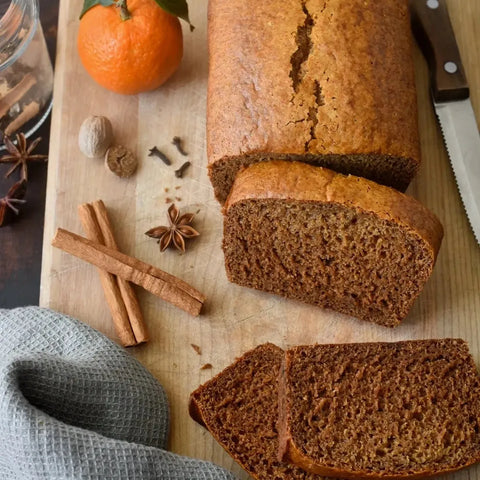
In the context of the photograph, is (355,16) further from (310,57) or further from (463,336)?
(463,336)

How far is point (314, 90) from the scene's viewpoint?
296 cm

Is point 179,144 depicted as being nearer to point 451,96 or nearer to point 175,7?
point 175,7

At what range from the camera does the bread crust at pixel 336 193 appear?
9.39 feet

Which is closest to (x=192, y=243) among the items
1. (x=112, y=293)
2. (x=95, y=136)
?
(x=112, y=293)

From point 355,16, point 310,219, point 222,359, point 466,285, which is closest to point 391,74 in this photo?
point 355,16

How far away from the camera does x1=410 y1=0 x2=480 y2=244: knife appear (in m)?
3.28

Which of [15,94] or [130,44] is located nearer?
[130,44]

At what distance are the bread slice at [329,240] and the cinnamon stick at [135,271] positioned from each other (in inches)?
7.3

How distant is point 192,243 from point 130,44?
80cm

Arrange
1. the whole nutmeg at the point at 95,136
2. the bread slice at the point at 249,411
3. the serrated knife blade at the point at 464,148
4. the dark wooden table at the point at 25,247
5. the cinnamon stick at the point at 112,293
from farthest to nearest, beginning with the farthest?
the dark wooden table at the point at 25,247 → the whole nutmeg at the point at 95,136 → the serrated knife blade at the point at 464,148 → the cinnamon stick at the point at 112,293 → the bread slice at the point at 249,411

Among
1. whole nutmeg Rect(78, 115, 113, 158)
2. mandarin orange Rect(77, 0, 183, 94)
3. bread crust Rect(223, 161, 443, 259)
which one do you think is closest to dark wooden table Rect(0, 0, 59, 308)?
whole nutmeg Rect(78, 115, 113, 158)

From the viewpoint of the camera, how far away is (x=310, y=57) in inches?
118

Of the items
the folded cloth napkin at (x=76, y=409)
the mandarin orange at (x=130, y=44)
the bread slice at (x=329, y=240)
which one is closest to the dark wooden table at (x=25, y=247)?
the folded cloth napkin at (x=76, y=409)

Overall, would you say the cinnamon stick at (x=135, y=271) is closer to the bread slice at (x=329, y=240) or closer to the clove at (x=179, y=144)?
the bread slice at (x=329, y=240)
